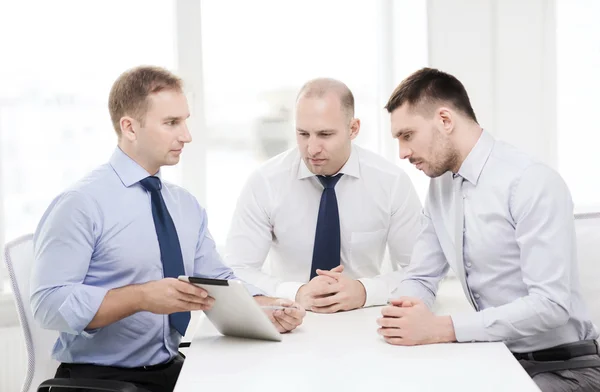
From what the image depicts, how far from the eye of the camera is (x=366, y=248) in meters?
3.16

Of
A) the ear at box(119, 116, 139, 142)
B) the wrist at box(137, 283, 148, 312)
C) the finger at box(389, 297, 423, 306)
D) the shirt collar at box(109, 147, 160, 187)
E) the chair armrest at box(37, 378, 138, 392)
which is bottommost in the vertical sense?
the chair armrest at box(37, 378, 138, 392)

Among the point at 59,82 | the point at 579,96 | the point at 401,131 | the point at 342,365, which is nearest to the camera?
the point at 342,365

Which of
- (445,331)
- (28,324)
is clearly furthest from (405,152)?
(28,324)

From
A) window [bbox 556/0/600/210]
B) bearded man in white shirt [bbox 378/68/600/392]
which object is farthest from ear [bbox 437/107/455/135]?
window [bbox 556/0/600/210]

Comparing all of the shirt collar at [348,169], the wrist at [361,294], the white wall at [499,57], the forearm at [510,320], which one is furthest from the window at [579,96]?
the forearm at [510,320]

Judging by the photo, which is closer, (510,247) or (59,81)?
(510,247)

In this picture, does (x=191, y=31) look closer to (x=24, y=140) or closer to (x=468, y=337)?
(x=24, y=140)

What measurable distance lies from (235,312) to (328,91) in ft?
3.90

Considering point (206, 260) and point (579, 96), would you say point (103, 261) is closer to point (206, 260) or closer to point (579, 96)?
point (206, 260)

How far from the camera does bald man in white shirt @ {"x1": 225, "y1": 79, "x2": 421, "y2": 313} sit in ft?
10.0

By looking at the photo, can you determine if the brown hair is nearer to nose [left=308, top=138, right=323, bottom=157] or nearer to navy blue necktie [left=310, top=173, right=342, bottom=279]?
nose [left=308, top=138, right=323, bottom=157]

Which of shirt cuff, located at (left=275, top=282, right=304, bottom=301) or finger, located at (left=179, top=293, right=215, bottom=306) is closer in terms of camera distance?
finger, located at (left=179, top=293, right=215, bottom=306)

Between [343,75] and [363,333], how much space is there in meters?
2.41

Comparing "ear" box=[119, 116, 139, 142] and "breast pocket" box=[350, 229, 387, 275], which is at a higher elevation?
"ear" box=[119, 116, 139, 142]
